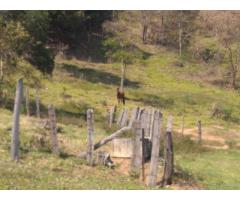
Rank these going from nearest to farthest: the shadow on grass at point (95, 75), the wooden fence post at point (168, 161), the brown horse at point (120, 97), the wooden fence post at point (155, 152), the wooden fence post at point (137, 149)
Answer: the wooden fence post at point (155, 152) → the wooden fence post at point (168, 161) → the wooden fence post at point (137, 149) → the brown horse at point (120, 97) → the shadow on grass at point (95, 75)

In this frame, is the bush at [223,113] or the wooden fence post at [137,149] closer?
the wooden fence post at [137,149]

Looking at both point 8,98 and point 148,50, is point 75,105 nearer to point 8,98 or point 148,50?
point 8,98

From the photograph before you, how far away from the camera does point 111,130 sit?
2714 cm

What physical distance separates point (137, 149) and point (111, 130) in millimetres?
10277

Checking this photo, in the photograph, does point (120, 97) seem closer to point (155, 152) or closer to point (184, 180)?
point (184, 180)

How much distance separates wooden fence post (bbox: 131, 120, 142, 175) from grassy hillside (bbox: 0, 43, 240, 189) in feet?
1.47

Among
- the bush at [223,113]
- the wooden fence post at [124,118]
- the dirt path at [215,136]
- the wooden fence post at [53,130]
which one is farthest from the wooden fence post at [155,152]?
the bush at [223,113]

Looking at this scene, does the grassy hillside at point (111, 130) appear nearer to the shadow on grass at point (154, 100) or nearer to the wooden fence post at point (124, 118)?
the shadow on grass at point (154, 100)

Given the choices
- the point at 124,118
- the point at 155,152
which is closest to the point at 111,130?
the point at 124,118

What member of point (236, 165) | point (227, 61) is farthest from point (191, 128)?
point (227, 61)

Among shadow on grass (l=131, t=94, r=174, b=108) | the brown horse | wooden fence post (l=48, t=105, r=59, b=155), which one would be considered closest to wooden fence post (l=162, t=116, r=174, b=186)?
wooden fence post (l=48, t=105, r=59, b=155)

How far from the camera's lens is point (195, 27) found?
69750 millimetres

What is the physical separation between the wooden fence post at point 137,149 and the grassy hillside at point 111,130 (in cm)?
45

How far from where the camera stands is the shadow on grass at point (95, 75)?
4884cm
